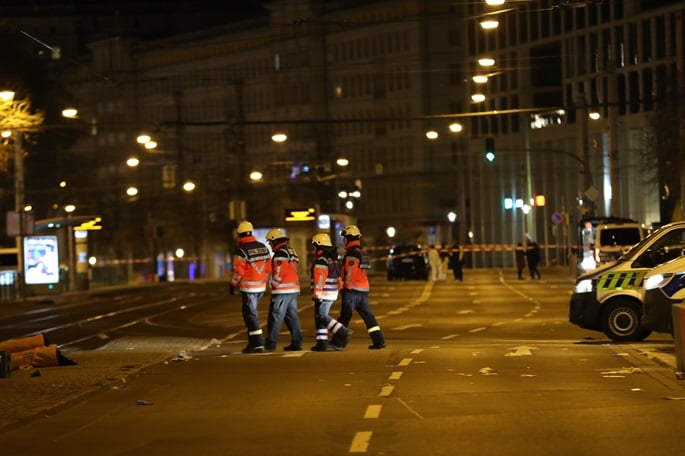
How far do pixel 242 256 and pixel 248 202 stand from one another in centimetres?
8244

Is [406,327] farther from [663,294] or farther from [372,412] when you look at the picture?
[372,412]

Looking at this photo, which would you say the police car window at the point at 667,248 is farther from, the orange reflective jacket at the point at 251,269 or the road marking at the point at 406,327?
the road marking at the point at 406,327

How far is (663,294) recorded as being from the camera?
2147cm

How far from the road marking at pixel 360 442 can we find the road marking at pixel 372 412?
1.17 m

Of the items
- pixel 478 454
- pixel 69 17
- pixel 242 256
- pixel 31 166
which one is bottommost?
pixel 478 454

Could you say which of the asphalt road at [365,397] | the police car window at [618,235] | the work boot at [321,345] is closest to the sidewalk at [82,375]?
the asphalt road at [365,397]

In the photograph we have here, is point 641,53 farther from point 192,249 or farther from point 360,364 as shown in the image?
point 360,364

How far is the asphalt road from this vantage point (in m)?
13.4

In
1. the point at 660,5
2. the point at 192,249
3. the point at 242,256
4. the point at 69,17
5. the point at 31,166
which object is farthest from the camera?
the point at 69,17

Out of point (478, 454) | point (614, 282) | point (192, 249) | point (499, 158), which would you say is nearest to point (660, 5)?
point (499, 158)

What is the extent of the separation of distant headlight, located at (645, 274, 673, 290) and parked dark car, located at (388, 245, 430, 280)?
4962 cm

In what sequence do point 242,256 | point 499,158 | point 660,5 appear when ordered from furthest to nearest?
point 499,158 → point 660,5 → point 242,256

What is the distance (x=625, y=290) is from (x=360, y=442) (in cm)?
1262

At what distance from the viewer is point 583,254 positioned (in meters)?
54.9
